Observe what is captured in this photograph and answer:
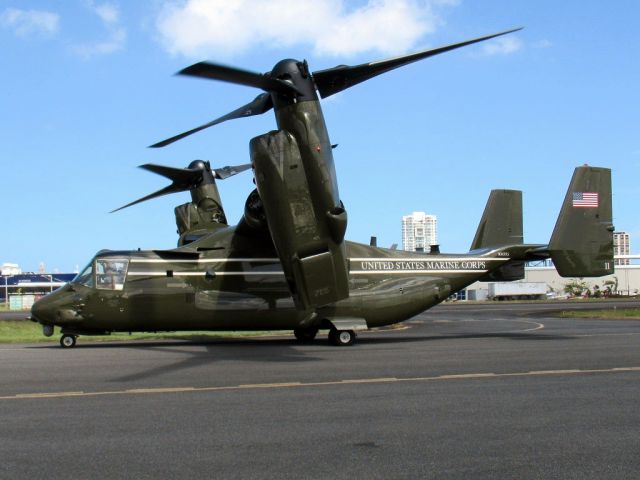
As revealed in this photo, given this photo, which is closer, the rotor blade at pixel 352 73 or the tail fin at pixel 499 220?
the rotor blade at pixel 352 73

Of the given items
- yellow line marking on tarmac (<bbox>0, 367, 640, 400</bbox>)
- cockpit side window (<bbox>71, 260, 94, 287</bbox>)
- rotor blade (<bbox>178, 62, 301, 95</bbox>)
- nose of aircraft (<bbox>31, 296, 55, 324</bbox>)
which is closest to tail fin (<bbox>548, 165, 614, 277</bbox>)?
yellow line marking on tarmac (<bbox>0, 367, 640, 400</bbox>)

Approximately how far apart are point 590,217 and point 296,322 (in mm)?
10555

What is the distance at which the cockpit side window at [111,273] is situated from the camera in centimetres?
1950

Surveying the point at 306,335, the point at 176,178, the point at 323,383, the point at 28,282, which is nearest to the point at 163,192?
the point at 176,178

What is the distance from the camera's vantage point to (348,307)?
65.6ft

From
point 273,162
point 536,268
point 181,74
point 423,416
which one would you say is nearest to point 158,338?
point 273,162

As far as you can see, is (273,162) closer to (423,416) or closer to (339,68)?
(339,68)

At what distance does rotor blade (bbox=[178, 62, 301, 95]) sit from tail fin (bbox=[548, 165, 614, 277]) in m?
11.5

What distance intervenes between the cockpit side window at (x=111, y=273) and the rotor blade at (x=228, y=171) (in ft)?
21.9

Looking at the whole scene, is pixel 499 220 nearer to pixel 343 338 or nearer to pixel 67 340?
pixel 343 338

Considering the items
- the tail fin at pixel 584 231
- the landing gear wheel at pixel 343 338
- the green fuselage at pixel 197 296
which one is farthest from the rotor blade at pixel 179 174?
the tail fin at pixel 584 231

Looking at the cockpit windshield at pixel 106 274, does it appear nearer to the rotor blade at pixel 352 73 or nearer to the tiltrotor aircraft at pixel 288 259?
the tiltrotor aircraft at pixel 288 259

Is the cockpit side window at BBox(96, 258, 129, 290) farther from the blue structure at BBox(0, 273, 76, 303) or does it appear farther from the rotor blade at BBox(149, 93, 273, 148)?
the blue structure at BBox(0, 273, 76, 303)

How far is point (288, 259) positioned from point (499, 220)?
13.2m
